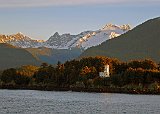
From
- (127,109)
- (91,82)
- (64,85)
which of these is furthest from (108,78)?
(127,109)

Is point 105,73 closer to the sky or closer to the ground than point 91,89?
closer to the sky

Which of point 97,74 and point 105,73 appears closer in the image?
point 105,73

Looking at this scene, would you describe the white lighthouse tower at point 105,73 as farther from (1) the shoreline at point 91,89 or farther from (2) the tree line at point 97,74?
(1) the shoreline at point 91,89

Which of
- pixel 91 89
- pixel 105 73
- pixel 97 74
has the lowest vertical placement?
pixel 91 89

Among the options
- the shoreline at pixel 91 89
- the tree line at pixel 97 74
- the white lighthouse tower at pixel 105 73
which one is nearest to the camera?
the shoreline at pixel 91 89

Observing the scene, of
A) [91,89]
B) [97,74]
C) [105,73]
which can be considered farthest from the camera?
[97,74]

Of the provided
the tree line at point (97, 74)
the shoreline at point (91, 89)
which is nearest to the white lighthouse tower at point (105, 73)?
the tree line at point (97, 74)

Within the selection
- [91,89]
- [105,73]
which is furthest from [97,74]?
[91,89]

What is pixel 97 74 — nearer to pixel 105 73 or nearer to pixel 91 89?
pixel 105 73

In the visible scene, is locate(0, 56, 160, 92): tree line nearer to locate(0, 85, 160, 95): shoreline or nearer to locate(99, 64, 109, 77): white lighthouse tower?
locate(99, 64, 109, 77): white lighthouse tower

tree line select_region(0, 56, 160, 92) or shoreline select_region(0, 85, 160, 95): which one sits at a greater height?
tree line select_region(0, 56, 160, 92)

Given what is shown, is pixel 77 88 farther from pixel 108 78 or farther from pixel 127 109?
pixel 127 109

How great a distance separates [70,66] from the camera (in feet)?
641

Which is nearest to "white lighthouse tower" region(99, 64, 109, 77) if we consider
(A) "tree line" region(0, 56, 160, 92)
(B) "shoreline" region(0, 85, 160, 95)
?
Result: (A) "tree line" region(0, 56, 160, 92)
